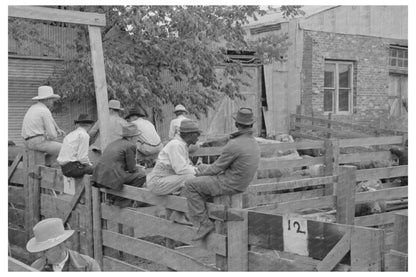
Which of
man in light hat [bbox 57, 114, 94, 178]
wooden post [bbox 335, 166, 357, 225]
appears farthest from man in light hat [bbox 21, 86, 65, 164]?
wooden post [bbox 335, 166, 357, 225]

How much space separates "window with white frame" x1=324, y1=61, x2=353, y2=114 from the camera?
18.8 meters

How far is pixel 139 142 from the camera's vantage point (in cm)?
934

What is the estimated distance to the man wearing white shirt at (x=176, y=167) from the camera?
6204 millimetres

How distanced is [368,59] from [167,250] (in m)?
14.9

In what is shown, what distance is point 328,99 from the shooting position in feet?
62.0

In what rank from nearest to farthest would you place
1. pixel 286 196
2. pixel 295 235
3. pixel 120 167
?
pixel 295 235
pixel 120 167
pixel 286 196

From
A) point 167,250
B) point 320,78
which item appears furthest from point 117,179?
point 320,78

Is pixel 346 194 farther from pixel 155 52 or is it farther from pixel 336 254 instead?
pixel 155 52

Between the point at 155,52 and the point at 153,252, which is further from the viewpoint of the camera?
the point at 155,52

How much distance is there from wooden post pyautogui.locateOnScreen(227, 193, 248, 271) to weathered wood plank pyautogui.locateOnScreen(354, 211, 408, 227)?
3348 millimetres

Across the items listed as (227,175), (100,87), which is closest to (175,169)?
(227,175)

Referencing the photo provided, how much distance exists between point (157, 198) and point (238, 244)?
1299mm

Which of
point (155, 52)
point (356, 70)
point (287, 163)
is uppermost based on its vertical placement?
point (356, 70)

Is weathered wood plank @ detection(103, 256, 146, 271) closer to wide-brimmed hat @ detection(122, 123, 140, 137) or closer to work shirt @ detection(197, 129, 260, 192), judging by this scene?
wide-brimmed hat @ detection(122, 123, 140, 137)
